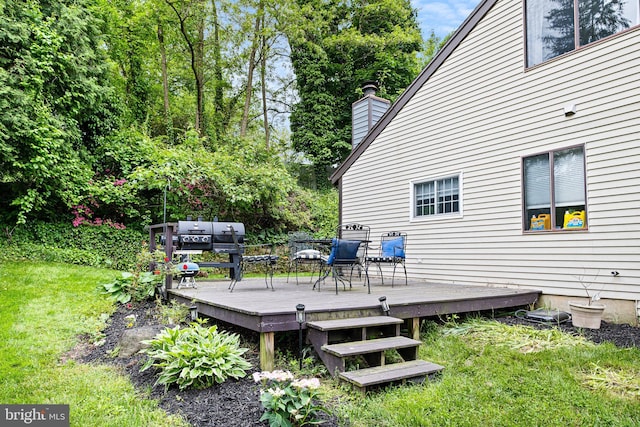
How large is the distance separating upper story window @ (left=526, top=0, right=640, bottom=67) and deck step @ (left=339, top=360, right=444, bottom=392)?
4896 millimetres

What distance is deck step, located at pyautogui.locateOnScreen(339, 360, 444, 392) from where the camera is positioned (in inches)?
108

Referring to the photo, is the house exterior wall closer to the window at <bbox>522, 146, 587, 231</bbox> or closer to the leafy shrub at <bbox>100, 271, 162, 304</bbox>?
the window at <bbox>522, 146, 587, 231</bbox>

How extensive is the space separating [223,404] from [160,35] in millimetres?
14415

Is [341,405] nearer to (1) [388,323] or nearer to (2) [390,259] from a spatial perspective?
(1) [388,323]

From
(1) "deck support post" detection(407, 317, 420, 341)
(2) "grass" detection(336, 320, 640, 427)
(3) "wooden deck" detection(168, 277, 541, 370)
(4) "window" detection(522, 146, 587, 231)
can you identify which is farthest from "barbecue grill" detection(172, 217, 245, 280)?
(4) "window" detection(522, 146, 587, 231)

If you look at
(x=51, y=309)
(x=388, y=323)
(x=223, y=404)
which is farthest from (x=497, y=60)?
(x=51, y=309)

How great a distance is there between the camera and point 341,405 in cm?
260

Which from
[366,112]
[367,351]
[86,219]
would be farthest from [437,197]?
[86,219]

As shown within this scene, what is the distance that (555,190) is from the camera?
5.25 m

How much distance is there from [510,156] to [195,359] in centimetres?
531

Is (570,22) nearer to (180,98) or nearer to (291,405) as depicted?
(291,405)

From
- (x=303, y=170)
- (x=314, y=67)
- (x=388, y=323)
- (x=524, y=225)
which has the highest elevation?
(x=314, y=67)

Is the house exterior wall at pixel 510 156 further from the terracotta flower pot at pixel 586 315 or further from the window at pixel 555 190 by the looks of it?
the terracotta flower pot at pixel 586 315

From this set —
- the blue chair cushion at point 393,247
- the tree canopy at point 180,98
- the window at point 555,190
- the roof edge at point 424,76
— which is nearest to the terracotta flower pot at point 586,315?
the window at point 555,190
